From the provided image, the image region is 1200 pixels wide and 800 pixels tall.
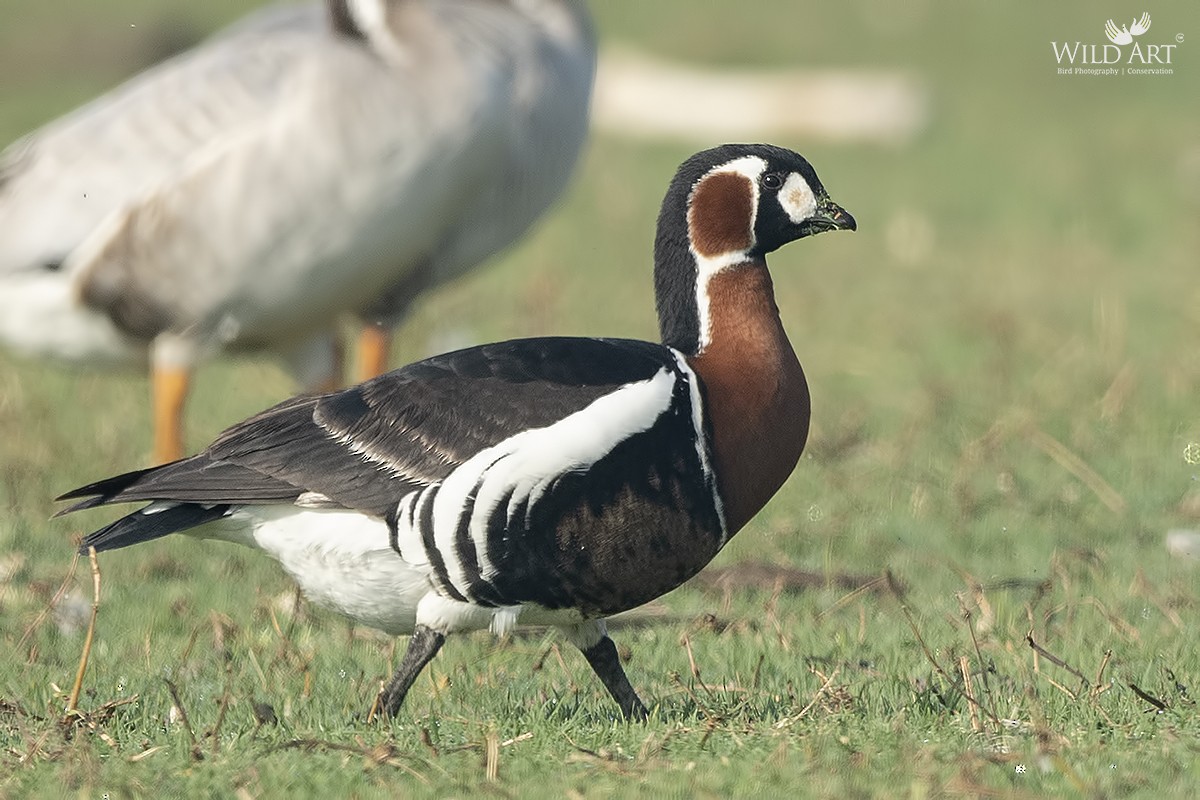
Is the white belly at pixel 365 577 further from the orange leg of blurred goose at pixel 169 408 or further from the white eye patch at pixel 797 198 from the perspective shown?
the orange leg of blurred goose at pixel 169 408

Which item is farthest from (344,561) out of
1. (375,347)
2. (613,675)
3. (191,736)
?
(375,347)

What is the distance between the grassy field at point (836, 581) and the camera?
4195 mm

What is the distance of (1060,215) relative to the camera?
1310 cm

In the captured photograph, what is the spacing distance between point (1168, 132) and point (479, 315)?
708cm

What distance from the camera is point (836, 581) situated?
20.5ft

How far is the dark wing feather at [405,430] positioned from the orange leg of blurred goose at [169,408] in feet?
8.53

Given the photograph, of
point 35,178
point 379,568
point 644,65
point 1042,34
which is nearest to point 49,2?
point 644,65

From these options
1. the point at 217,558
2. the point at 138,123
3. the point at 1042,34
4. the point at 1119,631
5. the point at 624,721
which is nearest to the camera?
the point at 624,721

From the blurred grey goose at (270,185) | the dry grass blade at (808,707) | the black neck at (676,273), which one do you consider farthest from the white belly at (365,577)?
the blurred grey goose at (270,185)

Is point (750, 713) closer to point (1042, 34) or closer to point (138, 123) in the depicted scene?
point (138, 123)

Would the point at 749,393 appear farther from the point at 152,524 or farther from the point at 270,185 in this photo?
the point at 270,185

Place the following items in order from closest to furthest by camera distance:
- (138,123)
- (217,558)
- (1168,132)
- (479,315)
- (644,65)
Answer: (217,558) → (138,123) → (479,315) → (1168,132) → (644,65)

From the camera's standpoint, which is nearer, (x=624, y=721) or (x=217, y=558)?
(x=624, y=721)

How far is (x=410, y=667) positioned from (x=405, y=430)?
575 millimetres
